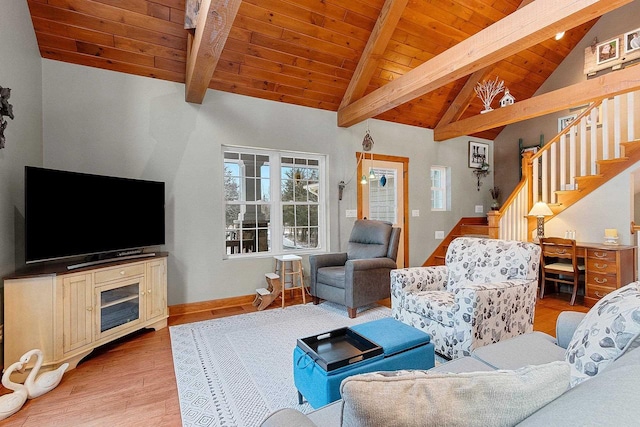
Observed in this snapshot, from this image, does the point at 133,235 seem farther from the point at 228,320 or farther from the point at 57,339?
the point at 228,320

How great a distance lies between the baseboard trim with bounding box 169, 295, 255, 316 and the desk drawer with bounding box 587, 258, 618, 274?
13.8 feet

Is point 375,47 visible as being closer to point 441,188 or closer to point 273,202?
point 273,202

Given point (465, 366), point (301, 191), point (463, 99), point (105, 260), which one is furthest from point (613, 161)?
point (105, 260)

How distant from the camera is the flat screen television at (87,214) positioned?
2.28m

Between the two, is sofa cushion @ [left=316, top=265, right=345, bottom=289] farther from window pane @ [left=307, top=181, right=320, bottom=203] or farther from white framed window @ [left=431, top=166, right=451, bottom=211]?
white framed window @ [left=431, top=166, right=451, bottom=211]

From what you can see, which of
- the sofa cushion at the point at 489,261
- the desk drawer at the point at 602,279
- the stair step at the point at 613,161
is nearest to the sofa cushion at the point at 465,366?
the sofa cushion at the point at 489,261

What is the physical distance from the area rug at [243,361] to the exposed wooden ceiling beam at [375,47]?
2983 mm

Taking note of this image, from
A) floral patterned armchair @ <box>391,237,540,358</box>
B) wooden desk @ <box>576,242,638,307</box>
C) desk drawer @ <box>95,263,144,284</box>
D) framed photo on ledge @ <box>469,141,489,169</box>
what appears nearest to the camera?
floral patterned armchair @ <box>391,237,540,358</box>

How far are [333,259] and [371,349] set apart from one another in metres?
2.33

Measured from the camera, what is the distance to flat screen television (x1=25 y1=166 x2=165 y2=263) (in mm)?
2281

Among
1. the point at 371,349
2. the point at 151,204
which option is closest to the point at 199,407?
the point at 371,349

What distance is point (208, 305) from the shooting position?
3732 mm

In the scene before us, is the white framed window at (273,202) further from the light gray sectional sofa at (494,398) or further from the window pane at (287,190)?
the light gray sectional sofa at (494,398)

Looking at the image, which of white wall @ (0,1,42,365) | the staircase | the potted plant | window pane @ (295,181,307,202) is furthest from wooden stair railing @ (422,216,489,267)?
white wall @ (0,1,42,365)
